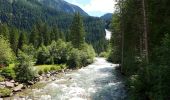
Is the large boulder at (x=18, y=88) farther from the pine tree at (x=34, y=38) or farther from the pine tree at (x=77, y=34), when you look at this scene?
the pine tree at (x=34, y=38)

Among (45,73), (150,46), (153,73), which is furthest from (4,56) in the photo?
(153,73)

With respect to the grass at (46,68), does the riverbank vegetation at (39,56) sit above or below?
above

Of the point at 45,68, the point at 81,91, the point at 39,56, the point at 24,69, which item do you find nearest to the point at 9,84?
the point at 24,69

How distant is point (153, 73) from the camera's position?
2112 centimetres

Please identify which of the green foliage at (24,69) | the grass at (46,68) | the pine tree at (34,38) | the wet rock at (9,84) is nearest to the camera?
the wet rock at (9,84)

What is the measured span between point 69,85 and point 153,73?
20.5 metres

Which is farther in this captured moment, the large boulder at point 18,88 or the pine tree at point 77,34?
the pine tree at point 77,34

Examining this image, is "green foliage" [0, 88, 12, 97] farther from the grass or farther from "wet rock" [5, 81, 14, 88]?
the grass

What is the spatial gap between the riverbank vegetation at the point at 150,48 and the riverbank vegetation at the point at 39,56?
1645cm

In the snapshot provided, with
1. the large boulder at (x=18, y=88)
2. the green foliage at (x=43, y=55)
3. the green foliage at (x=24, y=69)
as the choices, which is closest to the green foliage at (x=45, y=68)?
the green foliage at (x=24, y=69)

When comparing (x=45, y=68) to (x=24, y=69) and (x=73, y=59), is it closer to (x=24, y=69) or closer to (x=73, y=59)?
(x=24, y=69)

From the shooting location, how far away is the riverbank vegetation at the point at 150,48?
1956cm

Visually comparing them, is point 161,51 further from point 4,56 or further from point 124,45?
point 4,56

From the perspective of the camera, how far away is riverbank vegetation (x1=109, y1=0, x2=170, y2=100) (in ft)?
64.2
